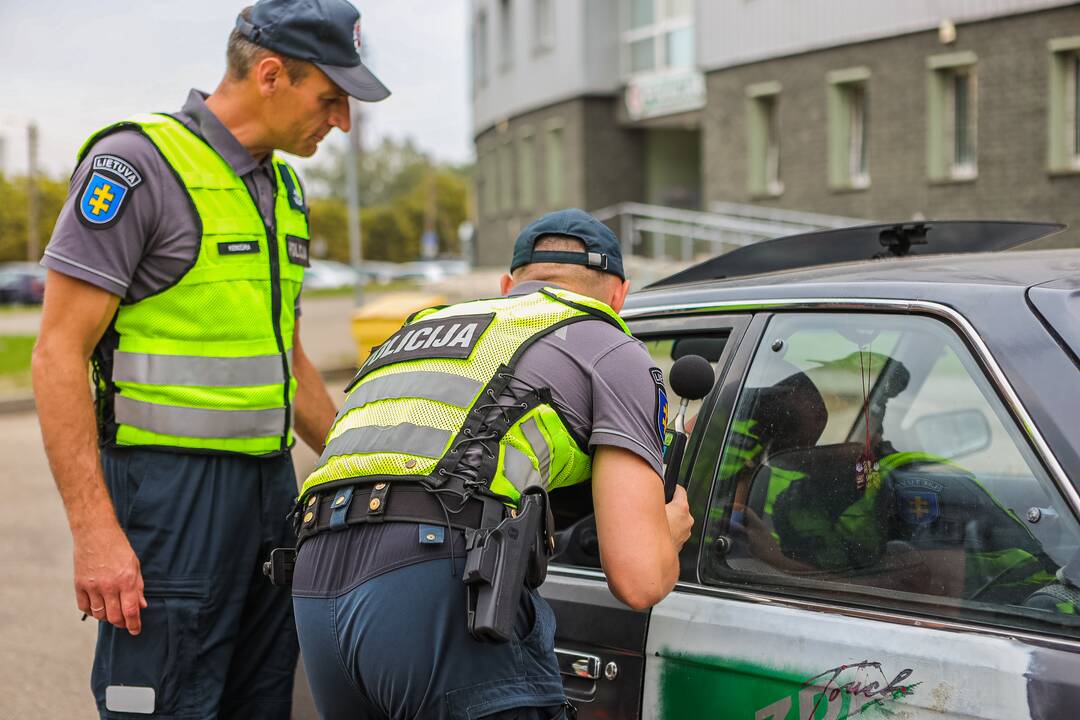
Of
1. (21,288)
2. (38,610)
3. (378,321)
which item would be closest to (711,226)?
(378,321)

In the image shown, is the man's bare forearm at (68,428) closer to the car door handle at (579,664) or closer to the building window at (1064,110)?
the car door handle at (579,664)

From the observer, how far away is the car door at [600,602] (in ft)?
7.89

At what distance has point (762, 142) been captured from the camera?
21.0 m

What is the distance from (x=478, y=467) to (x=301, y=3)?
1.19 m

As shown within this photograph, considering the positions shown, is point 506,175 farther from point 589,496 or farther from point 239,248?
point 239,248

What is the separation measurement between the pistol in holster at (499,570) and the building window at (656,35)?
22.7 metres

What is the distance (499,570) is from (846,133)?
60.6ft

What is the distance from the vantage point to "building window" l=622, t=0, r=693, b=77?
78.4 ft

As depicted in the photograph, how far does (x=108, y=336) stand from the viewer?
101 inches

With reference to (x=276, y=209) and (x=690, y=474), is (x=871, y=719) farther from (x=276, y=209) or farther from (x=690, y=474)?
(x=276, y=209)

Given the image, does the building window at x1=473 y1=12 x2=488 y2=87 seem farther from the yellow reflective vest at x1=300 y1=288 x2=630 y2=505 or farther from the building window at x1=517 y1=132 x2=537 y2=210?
the yellow reflective vest at x1=300 y1=288 x2=630 y2=505

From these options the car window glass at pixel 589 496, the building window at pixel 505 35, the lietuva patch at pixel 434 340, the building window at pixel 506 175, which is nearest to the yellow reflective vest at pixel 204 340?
the lietuva patch at pixel 434 340

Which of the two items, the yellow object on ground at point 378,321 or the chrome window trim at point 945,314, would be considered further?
the yellow object on ground at point 378,321

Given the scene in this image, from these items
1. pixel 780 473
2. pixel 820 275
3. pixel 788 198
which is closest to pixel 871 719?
pixel 780 473
